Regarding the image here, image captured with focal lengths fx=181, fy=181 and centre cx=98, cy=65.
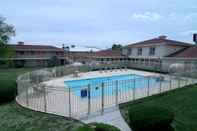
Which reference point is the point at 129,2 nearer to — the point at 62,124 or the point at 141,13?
the point at 141,13

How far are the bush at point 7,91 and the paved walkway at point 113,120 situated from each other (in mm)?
5934

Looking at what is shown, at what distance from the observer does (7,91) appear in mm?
11250

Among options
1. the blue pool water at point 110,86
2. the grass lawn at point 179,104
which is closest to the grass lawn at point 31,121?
the blue pool water at point 110,86

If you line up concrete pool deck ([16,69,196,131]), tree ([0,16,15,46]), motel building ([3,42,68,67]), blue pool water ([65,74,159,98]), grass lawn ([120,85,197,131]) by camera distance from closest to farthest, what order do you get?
1. grass lawn ([120,85,197,131])
2. concrete pool deck ([16,69,196,131])
3. blue pool water ([65,74,159,98])
4. tree ([0,16,15,46])
5. motel building ([3,42,68,67])

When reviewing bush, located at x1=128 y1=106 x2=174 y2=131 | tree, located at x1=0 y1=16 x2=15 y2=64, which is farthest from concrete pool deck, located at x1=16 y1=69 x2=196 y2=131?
tree, located at x1=0 y1=16 x2=15 y2=64

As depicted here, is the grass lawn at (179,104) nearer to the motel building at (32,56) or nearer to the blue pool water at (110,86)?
the blue pool water at (110,86)

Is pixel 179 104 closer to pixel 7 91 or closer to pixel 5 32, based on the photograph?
pixel 7 91

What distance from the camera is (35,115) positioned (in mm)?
9086

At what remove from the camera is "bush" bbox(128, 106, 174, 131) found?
6000mm

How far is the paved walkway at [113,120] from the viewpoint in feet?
24.9

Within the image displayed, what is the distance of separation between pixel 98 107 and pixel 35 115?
10.6 ft

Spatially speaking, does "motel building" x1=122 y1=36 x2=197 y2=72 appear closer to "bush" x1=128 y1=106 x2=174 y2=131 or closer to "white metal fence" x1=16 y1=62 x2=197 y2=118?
"white metal fence" x1=16 y1=62 x2=197 y2=118

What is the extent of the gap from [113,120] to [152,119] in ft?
8.32

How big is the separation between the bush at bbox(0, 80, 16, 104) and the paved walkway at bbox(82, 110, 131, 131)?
5934 millimetres
